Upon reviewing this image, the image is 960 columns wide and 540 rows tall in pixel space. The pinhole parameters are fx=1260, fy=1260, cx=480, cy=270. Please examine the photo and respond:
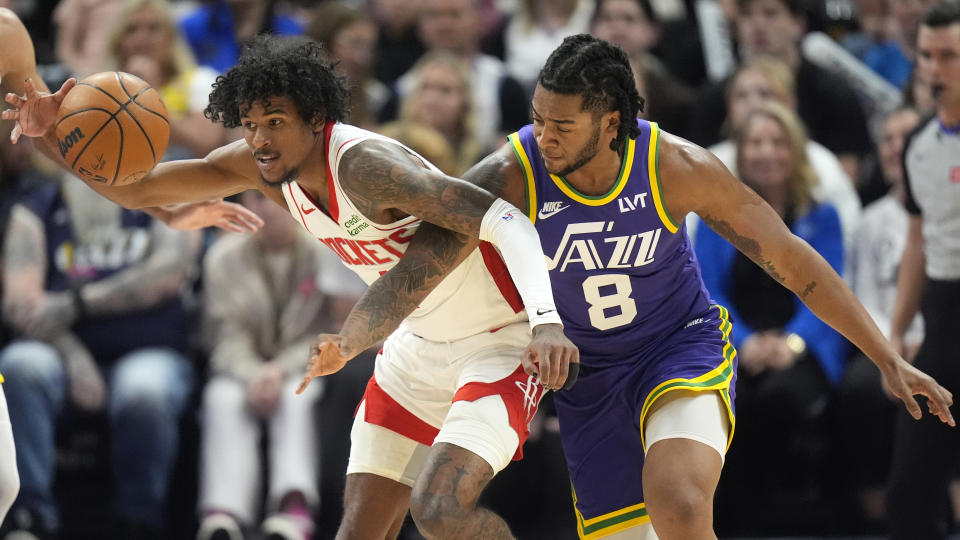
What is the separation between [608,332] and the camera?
15.0ft

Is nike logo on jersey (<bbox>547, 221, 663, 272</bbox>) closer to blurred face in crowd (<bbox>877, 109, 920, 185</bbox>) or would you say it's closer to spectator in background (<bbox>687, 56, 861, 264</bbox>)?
spectator in background (<bbox>687, 56, 861, 264</bbox>)

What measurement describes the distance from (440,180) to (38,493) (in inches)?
131

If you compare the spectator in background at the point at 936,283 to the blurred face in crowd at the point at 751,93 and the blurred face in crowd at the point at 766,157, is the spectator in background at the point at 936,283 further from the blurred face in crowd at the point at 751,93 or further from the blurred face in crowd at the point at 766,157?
the blurred face in crowd at the point at 751,93

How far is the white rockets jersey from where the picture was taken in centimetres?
438

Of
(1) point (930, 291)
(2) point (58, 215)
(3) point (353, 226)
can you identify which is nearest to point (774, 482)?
(1) point (930, 291)

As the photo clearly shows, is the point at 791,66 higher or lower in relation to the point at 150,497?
higher

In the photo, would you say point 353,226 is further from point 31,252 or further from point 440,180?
point 31,252

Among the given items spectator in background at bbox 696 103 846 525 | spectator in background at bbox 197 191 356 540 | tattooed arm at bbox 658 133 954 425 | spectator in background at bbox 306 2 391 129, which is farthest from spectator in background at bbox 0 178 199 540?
tattooed arm at bbox 658 133 954 425

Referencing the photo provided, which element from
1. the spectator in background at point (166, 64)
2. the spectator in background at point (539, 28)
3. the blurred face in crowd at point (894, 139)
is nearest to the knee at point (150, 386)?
the spectator in background at point (166, 64)

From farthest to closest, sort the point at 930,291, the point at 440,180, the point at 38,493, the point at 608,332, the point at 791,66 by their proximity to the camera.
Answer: the point at 791,66 < the point at 38,493 < the point at 930,291 < the point at 608,332 < the point at 440,180

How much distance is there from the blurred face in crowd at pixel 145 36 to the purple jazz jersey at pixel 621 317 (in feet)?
12.0

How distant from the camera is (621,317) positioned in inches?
179

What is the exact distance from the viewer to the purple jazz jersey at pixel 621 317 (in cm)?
440

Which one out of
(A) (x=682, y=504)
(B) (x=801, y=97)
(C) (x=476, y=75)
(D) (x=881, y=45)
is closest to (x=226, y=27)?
(C) (x=476, y=75)
